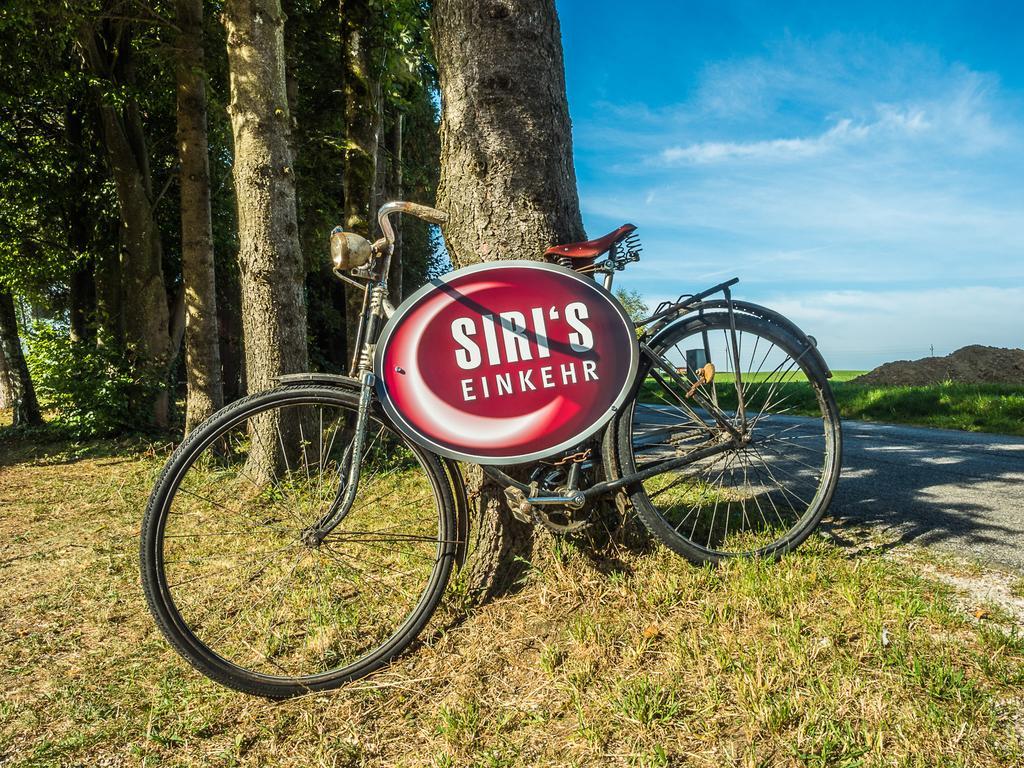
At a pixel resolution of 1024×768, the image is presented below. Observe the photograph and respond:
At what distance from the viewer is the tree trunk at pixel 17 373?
1388cm

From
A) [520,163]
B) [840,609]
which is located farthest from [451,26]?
[840,609]

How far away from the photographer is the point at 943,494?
173 inches

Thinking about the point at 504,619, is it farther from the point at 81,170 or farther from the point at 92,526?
the point at 81,170

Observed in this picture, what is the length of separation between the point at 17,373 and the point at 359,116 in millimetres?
10632

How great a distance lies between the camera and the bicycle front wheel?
2.49 metres

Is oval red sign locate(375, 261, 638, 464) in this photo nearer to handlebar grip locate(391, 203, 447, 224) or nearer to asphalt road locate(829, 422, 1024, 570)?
handlebar grip locate(391, 203, 447, 224)

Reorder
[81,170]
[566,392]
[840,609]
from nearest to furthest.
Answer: [840,609], [566,392], [81,170]

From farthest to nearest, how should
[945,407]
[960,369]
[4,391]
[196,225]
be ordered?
[4,391]
[960,369]
[945,407]
[196,225]

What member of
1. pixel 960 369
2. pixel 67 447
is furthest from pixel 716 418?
pixel 960 369

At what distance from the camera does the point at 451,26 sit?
10.2 feet

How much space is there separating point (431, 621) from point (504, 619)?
1.08ft

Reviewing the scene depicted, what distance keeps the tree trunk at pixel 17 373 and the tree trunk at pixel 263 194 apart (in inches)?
410

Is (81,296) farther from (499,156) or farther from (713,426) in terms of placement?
(713,426)

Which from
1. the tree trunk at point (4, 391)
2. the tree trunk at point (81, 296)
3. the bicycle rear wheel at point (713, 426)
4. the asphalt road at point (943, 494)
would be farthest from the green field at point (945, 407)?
the tree trunk at point (4, 391)
